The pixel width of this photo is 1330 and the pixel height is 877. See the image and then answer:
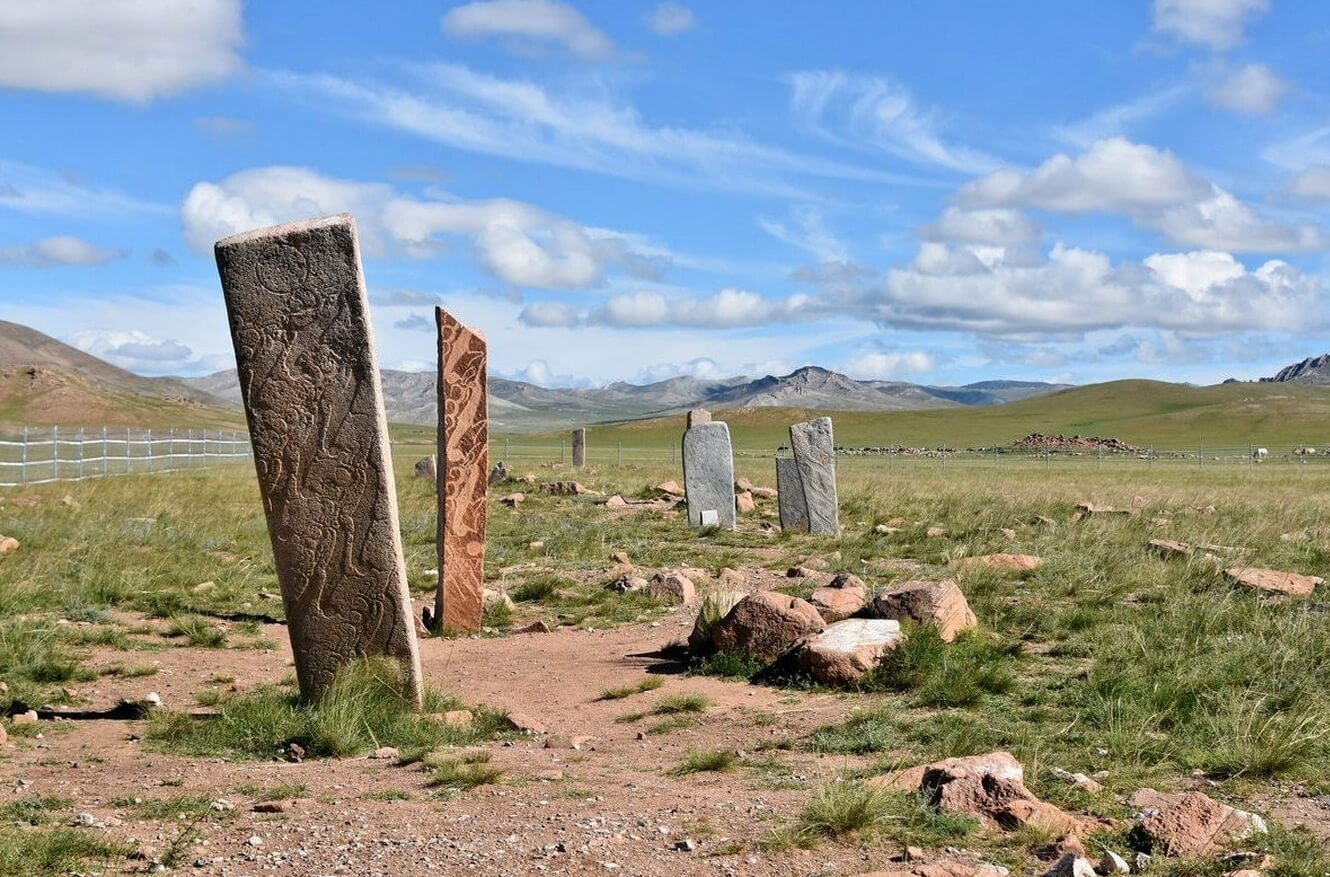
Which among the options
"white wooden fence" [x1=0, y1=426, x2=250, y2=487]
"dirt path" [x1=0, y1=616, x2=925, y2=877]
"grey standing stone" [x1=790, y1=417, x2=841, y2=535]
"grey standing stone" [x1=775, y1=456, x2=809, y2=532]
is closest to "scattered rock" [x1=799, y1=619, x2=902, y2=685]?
"dirt path" [x1=0, y1=616, x2=925, y2=877]

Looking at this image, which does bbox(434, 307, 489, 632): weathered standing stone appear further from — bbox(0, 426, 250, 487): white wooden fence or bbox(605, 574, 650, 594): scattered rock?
bbox(0, 426, 250, 487): white wooden fence

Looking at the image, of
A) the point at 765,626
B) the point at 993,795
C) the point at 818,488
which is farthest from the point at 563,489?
the point at 993,795

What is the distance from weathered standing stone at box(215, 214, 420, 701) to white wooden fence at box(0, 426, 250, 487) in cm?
2114

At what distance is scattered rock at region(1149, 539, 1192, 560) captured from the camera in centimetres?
1382

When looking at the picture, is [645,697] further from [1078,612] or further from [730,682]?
[1078,612]

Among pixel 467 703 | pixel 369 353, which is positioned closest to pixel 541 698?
pixel 467 703

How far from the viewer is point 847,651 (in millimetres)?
8539

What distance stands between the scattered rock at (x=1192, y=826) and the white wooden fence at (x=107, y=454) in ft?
83.6

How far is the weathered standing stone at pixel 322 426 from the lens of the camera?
24.5ft

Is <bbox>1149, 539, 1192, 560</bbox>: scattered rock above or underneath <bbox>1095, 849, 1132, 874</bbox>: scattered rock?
above

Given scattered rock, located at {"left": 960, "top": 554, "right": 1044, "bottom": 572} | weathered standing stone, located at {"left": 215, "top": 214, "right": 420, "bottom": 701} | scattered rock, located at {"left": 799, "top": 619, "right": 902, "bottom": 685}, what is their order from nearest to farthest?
weathered standing stone, located at {"left": 215, "top": 214, "right": 420, "bottom": 701}, scattered rock, located at {"left": 799, "top": 619, "right": 902, "bottom": 685}, scattered rock, located at {"left": 960, "top": 554, "right": 1044, "bottom": 572}

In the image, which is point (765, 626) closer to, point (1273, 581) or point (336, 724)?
point (336, 724)

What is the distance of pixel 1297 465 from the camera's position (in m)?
55.3

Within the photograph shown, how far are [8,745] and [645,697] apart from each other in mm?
3766
